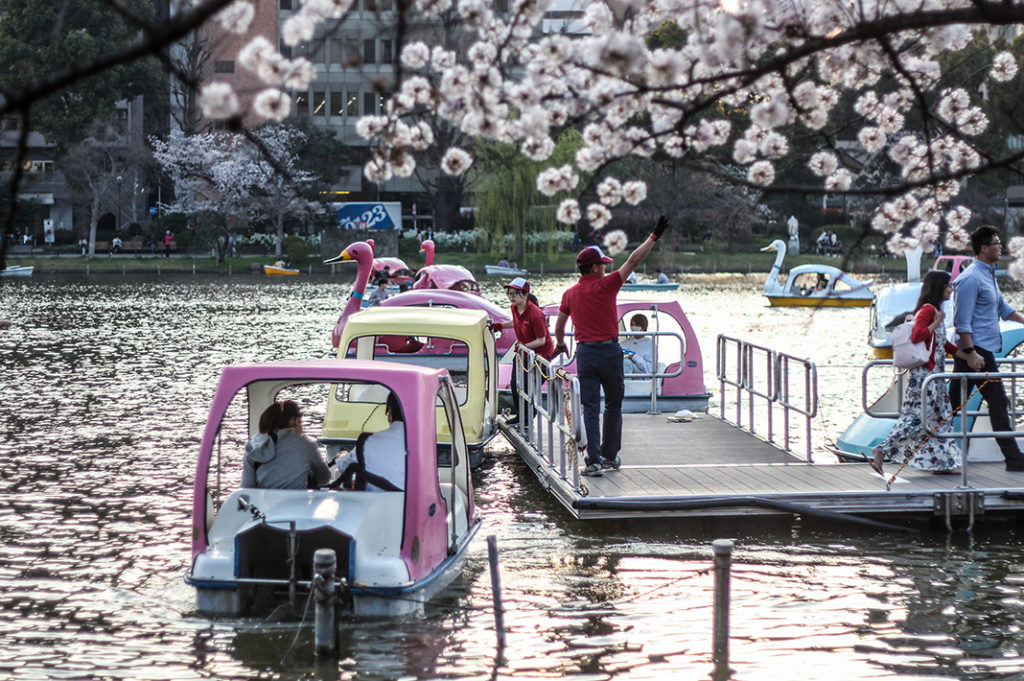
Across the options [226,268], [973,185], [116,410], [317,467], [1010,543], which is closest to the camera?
[317,467]

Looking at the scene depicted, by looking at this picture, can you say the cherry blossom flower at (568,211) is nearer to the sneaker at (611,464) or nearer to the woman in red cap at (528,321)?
the sneaker at (611,464)

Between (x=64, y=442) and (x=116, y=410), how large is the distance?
289cm

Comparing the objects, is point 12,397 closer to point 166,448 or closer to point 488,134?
point 166,448

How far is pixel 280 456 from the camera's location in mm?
8898

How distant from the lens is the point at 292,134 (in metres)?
73.1

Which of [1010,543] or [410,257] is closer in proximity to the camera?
[1010,543]

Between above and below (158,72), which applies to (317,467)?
below

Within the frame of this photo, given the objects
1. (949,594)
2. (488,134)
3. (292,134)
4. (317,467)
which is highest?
(292,134)

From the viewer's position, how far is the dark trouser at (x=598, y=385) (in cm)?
1156

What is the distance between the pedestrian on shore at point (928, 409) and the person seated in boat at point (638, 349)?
5140 millimetres

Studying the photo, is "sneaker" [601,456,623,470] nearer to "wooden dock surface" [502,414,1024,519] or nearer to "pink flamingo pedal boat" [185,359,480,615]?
"wooden dock surface" [502,414,1024,519]

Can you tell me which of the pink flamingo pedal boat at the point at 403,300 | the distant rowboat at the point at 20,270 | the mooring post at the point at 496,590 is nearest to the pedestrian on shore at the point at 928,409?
the mooring post at the point at 496,590

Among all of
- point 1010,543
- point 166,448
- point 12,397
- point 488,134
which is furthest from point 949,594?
point 12,397

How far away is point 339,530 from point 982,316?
6278 mm
